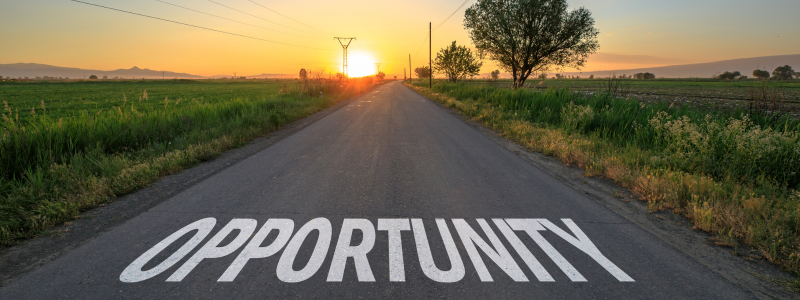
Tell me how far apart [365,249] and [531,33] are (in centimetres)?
3013

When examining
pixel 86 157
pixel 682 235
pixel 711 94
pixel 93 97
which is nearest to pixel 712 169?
pixel 682 235

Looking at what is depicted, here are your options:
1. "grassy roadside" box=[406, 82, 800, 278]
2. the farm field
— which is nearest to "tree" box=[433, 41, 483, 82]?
the farm field

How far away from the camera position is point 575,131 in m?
10.4

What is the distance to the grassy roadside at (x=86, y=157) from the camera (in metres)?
4.34

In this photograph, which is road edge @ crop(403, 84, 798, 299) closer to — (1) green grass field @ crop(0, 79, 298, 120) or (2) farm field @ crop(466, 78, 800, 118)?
(2) farm field @ crop(466, 78, 800, 118)

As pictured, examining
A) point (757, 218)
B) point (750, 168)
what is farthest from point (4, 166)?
point (750, 168)

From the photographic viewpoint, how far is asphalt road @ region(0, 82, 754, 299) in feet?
9.30

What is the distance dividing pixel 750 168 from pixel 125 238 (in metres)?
8.38

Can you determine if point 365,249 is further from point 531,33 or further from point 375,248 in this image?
point 531,33

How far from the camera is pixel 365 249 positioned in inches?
137

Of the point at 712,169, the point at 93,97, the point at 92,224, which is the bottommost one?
the point at 92,224

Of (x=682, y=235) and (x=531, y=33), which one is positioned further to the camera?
(x=531, y=33)

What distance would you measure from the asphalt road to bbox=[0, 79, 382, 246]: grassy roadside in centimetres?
95

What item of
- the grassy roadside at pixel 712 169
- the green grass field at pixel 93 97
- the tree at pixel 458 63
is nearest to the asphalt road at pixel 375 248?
the grassy roadside at pixel 712 169
